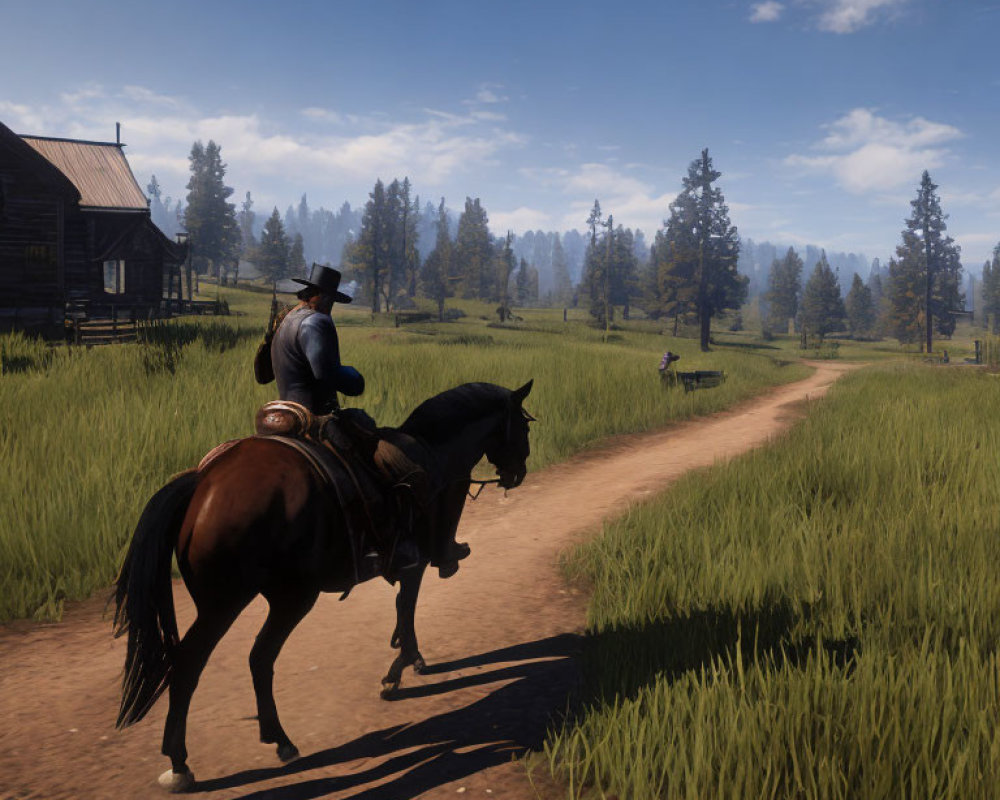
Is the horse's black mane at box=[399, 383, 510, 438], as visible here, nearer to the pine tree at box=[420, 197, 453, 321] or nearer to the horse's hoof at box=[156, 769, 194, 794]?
the horse's hoof at box=[156, 769, 194, 794]

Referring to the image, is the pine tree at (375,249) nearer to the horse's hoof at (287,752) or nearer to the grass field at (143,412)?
the grass field at (143,412)

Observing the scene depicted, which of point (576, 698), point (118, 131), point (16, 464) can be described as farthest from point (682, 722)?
point (118, 131)

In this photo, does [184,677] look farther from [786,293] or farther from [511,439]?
[786,293]

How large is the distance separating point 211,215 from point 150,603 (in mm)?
90287

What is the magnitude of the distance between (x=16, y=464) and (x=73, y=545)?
6.75 ft

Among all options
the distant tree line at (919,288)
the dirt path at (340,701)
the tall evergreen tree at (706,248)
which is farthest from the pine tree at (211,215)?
the dirt path at (340,701)

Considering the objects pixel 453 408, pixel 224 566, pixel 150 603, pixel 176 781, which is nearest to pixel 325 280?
pixel 453 408

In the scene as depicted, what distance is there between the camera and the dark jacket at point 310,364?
4.34 meters

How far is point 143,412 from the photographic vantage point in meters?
10.4

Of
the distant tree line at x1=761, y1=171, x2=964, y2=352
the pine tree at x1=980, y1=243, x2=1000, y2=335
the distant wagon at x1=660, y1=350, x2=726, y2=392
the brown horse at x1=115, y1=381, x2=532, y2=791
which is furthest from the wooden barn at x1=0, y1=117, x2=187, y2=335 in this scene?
the pine tree at x1=980, y1=243, x2=1000, y2=335

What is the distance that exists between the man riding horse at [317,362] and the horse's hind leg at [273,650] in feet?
1.60

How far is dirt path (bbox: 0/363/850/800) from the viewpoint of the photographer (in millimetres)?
3912

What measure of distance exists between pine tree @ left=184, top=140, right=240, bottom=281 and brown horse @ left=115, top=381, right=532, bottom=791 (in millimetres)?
84985

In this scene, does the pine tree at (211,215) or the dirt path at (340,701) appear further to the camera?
the pine tree at (211,215)
